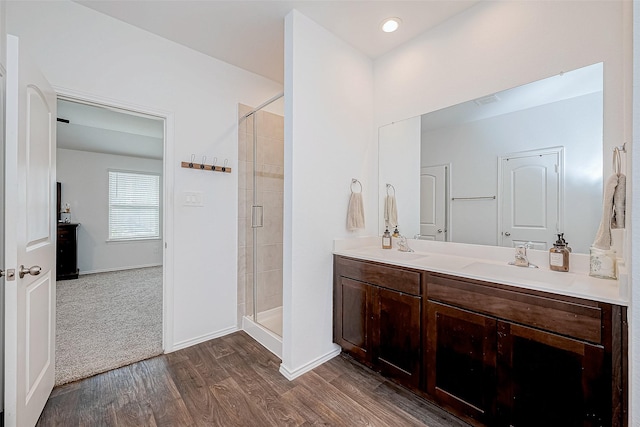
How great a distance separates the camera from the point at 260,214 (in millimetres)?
2850

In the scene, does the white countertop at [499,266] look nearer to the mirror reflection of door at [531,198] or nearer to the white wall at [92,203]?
the mirror reflection of door at [531,198]

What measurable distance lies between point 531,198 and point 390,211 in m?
1.05

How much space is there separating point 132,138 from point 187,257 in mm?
3475

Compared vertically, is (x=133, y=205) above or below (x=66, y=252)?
above

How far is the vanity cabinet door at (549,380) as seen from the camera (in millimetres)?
1104

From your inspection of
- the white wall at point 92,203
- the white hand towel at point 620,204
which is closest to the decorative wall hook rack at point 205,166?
the white hand towel at point 620,204

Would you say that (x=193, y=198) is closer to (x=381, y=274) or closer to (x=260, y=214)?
(x=260, y=214)

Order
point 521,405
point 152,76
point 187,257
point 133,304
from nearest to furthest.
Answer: point 521,405 → point 152,76 → point 187,257 → point 133,304

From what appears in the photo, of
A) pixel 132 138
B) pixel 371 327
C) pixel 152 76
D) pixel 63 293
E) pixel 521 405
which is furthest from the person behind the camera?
pixel 132 138

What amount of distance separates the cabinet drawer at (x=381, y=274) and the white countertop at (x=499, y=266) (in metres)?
0.05

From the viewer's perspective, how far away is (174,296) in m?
2.35

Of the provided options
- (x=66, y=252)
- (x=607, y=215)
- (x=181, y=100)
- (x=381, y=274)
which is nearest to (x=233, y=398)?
(x=381, y=274)

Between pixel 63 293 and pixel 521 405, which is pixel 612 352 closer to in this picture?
pixel 521 405

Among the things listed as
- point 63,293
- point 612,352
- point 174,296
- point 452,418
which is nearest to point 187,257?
point 174,296
